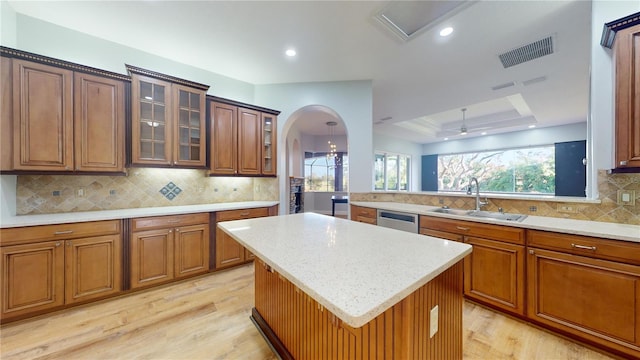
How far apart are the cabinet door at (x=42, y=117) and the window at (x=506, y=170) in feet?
22.1

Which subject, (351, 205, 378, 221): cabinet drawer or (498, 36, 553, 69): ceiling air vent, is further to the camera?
(351, 205, 378, 221): cabinet drawer

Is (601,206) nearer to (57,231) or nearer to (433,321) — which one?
(433,321)

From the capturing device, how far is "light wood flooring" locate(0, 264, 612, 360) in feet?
5.25

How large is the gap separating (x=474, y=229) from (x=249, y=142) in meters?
3.09

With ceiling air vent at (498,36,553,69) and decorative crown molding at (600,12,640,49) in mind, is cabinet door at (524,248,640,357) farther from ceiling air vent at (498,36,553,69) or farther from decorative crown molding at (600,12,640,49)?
ceiling air vent at (498,36,553,69)

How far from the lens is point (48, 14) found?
221 cm

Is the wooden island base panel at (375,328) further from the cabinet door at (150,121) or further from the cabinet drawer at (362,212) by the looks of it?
the cabinet door at (150,121)

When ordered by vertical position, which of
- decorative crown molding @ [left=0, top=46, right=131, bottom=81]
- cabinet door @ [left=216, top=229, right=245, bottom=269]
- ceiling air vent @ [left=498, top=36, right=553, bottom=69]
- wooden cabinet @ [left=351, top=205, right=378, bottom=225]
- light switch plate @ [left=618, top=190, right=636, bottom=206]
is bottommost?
cabinet door @ [left=216, top=229, right=245, bottom=269]

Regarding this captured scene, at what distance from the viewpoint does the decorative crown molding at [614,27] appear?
1579 millimetres

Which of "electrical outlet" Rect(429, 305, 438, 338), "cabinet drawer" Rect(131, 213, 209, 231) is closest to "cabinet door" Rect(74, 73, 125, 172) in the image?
"cabinet drawer" Rect(131, 213, 209, 231)

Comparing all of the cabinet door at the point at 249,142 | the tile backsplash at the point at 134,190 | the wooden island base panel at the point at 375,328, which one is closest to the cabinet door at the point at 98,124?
the tile backsplash at the point at 134,190

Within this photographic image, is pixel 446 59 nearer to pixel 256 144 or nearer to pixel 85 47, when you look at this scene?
pixel 256 144

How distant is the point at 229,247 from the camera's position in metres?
3.04

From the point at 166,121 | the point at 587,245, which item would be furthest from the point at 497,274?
the point at 166,121
